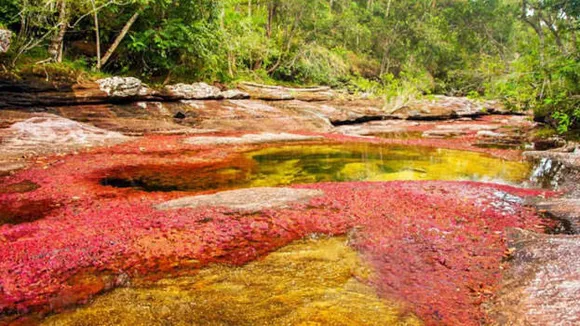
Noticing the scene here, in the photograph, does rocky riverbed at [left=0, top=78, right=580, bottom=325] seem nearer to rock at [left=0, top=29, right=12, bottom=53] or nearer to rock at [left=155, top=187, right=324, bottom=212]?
rock at [left=155, top=187, right=324, bottom=212]

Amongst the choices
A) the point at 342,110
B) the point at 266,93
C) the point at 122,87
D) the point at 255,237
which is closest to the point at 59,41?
the point at 122,87

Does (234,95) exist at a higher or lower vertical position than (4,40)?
lower

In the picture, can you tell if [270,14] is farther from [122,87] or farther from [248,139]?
[248,139]

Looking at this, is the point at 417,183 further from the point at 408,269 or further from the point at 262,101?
the point at 262,101

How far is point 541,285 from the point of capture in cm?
518

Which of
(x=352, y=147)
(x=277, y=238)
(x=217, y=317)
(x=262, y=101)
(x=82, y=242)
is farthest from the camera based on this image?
(x=262, y=101)

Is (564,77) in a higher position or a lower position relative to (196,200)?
higher

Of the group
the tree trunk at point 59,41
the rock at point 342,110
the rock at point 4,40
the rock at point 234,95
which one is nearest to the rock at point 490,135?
the rock at point 342,110

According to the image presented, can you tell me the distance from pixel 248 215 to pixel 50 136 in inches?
519

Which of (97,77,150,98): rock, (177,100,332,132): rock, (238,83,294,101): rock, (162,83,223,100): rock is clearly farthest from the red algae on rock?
(238,83,294,101): rock

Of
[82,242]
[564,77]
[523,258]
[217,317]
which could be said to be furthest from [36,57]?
[564,77]

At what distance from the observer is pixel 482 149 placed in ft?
71.5

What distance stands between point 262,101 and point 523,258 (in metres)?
25.9

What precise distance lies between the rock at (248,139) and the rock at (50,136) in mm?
3793
